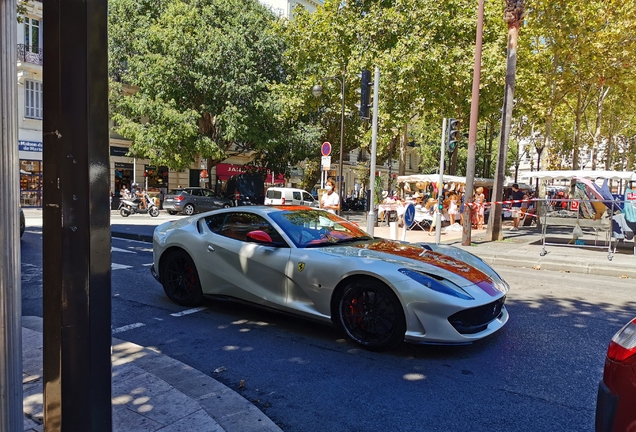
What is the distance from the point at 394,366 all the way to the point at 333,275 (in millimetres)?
1007

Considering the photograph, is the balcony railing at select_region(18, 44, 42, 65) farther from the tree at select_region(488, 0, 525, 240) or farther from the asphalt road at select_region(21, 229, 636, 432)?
the asphalt road at select_region(21, 229, 636, 432)

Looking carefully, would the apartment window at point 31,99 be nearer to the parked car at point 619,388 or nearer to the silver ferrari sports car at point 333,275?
the silver ferrari sports car at point 333,275

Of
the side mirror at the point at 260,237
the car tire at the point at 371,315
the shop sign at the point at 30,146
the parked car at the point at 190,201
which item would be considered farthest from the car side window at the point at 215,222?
the shop sign at the point at 30,146

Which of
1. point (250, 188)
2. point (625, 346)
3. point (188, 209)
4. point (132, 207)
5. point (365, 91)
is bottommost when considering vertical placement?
point (188, 209)

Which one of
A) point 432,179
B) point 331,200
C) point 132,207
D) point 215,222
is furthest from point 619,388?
point 132,207

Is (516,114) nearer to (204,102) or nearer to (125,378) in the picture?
(204,102)

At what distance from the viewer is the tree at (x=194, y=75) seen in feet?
85.7

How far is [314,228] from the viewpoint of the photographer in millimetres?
5582

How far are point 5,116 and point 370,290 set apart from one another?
3.31m

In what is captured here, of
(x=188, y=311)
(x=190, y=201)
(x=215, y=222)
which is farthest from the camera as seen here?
(x=190, y=201)

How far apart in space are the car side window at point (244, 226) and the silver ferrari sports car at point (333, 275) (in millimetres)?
15

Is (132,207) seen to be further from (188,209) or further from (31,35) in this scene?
(31,35)

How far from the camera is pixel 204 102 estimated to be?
2758cm

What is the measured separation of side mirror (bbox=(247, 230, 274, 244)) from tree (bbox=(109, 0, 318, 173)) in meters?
21.1
